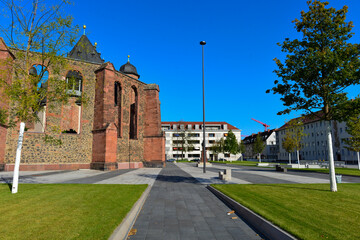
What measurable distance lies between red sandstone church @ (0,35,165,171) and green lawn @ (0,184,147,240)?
453 inches

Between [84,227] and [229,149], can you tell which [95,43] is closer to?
[84,227]

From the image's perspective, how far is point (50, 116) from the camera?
21.8 metres

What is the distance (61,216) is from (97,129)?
19.1 metres

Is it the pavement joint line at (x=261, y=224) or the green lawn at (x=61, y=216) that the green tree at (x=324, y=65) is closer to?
the pavement joint line at (x=261, y=224)

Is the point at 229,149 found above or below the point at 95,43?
below

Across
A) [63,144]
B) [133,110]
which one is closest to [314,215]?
[63,144]

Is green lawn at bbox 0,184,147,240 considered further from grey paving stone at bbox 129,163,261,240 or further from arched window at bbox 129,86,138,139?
arched window at bbox 129,86,138,139

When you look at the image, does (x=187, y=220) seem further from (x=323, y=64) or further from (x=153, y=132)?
(x=153, y=132)

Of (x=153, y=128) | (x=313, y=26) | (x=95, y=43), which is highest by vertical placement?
(x=95, y=43)

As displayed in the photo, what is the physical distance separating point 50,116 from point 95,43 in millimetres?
19367

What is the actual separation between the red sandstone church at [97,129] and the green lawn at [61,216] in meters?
11.5

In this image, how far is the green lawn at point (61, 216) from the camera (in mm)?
4027

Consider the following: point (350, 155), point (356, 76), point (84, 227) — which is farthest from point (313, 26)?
point (350, 155)

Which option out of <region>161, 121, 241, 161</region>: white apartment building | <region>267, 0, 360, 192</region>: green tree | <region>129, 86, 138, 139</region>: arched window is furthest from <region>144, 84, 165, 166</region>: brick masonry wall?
<region>161, 121, 241, 161</region>: white apartment building
